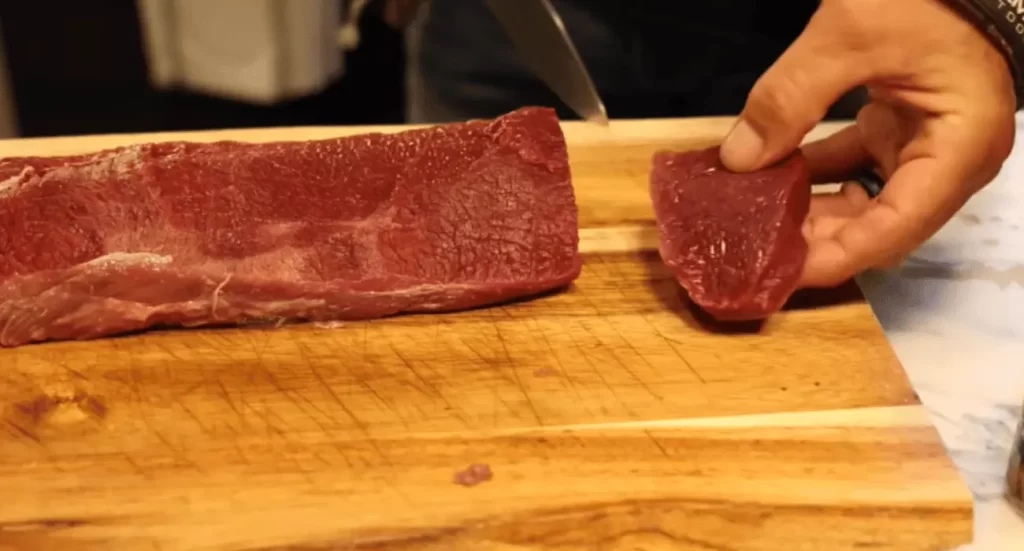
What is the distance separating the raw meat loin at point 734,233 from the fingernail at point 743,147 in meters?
0.02

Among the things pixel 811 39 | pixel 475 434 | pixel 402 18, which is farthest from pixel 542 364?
pixel 402 18

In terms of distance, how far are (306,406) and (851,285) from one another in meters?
1.07

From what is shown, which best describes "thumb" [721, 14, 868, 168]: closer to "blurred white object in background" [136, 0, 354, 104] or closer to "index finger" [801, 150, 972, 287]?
"index finger" [801, 150, 972, 287]

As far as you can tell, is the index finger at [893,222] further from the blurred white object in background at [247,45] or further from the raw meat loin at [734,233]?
the blurred white object in background at [247,45]

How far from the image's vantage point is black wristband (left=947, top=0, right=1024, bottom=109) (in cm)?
161

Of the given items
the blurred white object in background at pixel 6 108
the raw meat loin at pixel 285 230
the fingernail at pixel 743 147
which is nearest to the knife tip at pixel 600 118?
the raw meat loin at pixel 285 230

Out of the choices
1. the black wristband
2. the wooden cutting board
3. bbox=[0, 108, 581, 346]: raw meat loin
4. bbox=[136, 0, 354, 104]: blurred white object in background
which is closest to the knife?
bbox=[0, 108, 581, 346]: raw meat loin

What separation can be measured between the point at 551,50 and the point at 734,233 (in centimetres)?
80

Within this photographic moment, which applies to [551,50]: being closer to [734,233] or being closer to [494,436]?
[734,233]

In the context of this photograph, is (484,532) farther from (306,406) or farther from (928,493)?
(928,493)

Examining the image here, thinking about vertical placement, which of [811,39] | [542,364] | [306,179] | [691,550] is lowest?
[691,550]

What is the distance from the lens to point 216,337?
174 centimetres

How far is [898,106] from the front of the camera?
1877 mm

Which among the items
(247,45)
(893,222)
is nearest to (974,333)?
(893,222)
